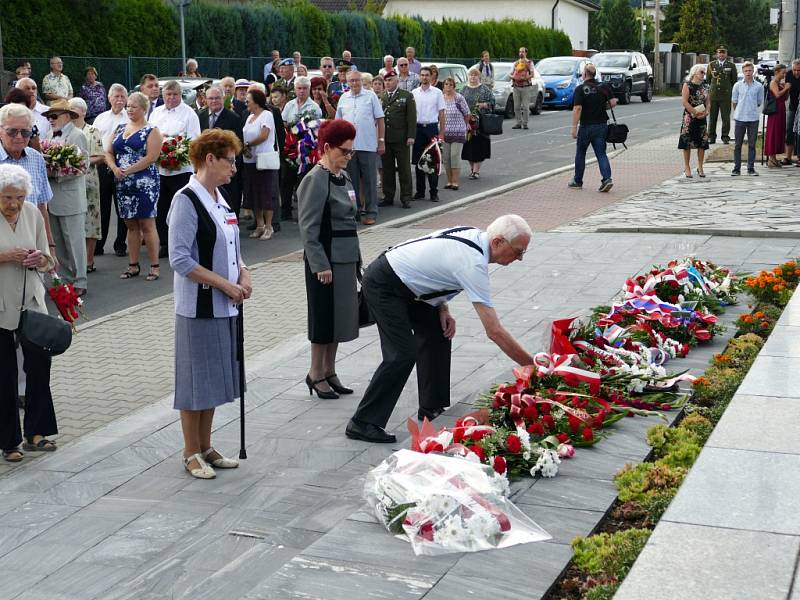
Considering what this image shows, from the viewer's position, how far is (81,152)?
37.0ft

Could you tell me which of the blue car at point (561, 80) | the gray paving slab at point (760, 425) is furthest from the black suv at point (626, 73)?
the gray paving slab at point (760, 425)

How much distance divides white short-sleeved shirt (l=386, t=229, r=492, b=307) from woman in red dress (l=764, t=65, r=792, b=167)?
615 inches

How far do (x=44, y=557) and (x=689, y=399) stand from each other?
3.85m

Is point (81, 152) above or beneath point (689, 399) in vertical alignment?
above

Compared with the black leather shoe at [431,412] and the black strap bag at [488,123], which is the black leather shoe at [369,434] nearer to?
the black leather shoe at [431,412]

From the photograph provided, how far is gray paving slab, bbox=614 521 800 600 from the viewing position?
4.38 metres

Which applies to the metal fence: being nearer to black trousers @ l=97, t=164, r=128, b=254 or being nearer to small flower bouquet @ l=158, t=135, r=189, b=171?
black trousers @ l=97, t=164, r=128, b=254

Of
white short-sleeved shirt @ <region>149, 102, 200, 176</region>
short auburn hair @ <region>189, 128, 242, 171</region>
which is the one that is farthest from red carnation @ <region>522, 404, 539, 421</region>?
white short-sleeved shirt @ <region>149, 102, 200, 176</region>

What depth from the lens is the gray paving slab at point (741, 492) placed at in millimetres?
5078

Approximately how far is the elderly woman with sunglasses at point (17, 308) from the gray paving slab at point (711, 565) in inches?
150

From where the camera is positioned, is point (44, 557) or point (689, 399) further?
point (689, 399)

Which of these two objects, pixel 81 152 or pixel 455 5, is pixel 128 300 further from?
pixel 455 5

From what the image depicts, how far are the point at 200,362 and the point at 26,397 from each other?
4.78 feet

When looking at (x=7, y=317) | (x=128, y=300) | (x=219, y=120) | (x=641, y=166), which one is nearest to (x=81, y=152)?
(x=128, y=300)
